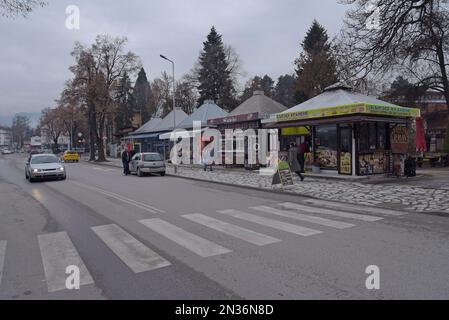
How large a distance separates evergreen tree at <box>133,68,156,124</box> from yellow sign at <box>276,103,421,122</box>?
57108 millimetres

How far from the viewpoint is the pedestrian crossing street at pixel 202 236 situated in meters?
5.48

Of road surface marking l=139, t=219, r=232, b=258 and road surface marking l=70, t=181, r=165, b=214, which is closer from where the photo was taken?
road surface marking l=139, t=219, r=232, b=258

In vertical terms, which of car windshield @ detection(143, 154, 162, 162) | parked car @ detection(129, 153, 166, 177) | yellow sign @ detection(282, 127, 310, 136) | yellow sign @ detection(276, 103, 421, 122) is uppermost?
yellow sign @ detection(276, 103, 421, 122)

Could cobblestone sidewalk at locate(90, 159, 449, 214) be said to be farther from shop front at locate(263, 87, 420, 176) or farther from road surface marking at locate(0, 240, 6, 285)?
road surface marking at locate(0, 240, 6, 285)

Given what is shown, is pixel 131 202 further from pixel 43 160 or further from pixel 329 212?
pixel 43 160

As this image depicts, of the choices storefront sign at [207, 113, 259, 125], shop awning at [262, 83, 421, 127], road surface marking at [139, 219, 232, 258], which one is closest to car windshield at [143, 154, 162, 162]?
storefront sign at [207, 113, 259, 125]

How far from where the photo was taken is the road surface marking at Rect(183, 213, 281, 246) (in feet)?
22.0

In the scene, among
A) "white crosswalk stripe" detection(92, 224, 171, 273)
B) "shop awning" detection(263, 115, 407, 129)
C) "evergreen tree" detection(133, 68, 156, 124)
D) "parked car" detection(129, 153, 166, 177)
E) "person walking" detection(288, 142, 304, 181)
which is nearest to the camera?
"white crosswalk stripe" detection(92, 224, 171, 273)

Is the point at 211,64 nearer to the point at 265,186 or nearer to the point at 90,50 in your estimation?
the point at 90,50

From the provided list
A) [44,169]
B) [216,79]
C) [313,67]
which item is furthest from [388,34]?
[216,79]

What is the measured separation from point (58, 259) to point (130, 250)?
3.63 feet

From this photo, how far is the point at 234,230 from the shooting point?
24.8 feet

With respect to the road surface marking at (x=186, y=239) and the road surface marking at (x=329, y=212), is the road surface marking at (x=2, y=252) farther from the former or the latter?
the road surface marking at (x=329, y=212)
